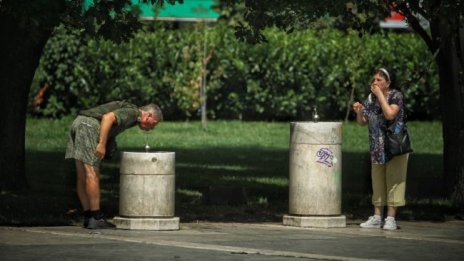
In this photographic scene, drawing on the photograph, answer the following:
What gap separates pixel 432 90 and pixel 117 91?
26.0 feet

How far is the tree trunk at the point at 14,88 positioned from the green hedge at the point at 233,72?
53.3ft

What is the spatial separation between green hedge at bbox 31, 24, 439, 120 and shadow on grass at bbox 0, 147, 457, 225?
9.67 meters

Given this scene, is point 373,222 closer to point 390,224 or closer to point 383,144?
point 390,224

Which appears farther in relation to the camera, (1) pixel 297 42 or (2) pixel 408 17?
(1) pixel 297 42

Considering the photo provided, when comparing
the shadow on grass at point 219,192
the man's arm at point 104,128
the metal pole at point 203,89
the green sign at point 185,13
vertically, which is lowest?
the shadow on grass at point 219,192

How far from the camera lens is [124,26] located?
599 inches

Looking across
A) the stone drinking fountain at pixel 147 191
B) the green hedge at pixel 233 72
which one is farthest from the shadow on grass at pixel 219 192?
the green hedge at pixel 233 72

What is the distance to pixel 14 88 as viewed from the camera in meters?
17.0

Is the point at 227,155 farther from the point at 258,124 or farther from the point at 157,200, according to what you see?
the point at 157,200

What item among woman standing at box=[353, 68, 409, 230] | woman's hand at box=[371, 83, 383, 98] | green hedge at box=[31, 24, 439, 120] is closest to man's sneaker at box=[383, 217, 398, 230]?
woman standing at box=[353, 68, 409, 230]

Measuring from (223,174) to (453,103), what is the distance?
5.36 meters

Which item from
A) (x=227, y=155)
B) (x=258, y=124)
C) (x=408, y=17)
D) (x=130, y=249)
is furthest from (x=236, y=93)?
(x=130, y=249)

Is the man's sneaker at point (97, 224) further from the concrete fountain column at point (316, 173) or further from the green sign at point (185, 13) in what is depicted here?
the green sign at point (185, 13)

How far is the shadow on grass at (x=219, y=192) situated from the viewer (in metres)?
15.4
